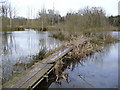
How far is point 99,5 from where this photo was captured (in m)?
18.0

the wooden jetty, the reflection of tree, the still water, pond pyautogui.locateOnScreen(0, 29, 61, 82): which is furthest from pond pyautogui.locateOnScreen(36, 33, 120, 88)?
the reflection of tree

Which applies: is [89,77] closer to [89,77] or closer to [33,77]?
[89,77]

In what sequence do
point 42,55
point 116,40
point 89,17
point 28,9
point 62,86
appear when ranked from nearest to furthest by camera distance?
point 62,86
point 42,55
point 116,40
point 89,17
point 28,9

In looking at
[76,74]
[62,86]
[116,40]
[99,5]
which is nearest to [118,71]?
[76,74]

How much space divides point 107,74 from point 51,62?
1965 millimetres

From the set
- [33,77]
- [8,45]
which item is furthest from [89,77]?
[8,45]

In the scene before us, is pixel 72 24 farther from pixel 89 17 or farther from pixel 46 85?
pixel 46 85

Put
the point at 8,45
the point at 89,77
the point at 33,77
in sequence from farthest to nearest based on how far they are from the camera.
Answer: the point at 8,45 → the point at 89,77 → the point at 33,77

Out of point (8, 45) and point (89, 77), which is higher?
point (8, 45)

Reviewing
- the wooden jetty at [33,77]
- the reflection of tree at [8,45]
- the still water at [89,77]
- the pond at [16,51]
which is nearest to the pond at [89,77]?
the still water at [89,77]

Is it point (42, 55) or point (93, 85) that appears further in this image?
point (42, 55)

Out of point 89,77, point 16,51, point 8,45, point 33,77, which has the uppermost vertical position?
point 8,45

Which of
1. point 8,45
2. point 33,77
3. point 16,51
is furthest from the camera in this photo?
point 8,45

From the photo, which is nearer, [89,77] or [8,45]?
[89,77]
